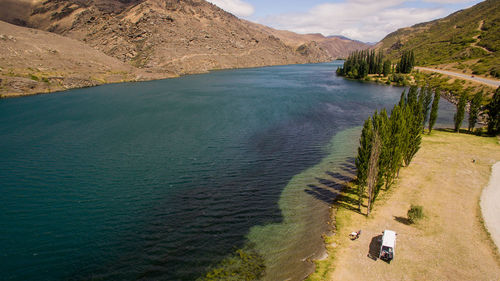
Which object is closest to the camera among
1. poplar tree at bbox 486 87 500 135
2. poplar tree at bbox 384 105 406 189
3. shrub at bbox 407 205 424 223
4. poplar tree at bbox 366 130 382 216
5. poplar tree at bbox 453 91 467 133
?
shrub at bbox 407 205 424 223

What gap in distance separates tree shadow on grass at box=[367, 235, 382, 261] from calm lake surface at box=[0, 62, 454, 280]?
4.50 metres

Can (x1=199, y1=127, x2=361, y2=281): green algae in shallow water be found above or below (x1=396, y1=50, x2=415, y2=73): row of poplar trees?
below

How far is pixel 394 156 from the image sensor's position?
34.0 m

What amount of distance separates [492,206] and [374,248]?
18.0 meters

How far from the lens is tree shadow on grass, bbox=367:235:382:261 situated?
23.1 meters

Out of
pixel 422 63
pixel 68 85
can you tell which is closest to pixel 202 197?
pixel 68 85

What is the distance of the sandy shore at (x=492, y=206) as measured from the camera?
2565 cm

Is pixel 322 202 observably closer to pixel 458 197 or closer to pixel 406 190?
pixel 406 190

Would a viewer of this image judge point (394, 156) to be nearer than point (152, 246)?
No

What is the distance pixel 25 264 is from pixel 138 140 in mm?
35340

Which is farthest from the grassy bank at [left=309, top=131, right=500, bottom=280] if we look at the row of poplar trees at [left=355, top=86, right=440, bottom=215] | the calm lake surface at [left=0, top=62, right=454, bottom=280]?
the calm lake surface at [left=0, top=62, right=454, bottom=280]

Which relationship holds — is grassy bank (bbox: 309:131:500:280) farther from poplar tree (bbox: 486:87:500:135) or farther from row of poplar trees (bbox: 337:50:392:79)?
row of poplar trees (bbox: 337:50:392:79)

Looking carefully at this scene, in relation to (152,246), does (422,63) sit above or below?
above

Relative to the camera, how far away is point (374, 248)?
949 inches
